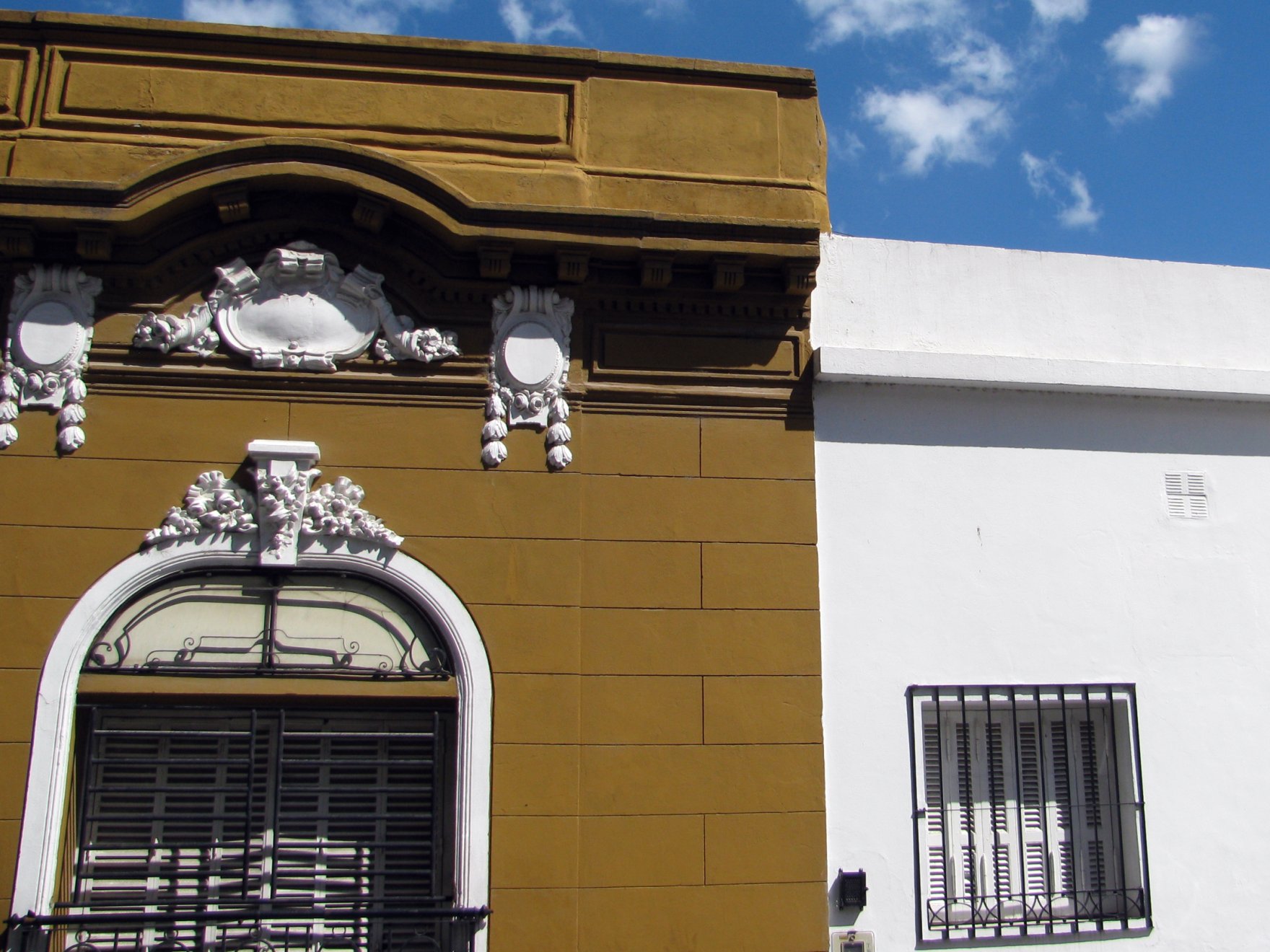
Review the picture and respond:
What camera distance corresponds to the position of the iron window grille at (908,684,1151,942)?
19.6ft

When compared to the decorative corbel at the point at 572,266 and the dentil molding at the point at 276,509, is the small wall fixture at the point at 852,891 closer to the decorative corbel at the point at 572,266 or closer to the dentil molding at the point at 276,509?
the dentil molding at the point at 276,509

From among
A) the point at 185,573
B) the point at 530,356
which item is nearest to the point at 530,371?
the point at 530,356

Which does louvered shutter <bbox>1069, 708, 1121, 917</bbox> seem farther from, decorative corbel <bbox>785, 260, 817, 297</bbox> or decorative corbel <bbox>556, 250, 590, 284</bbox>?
decorative corbel <bbox>556, 250, 590, 284</bbox>

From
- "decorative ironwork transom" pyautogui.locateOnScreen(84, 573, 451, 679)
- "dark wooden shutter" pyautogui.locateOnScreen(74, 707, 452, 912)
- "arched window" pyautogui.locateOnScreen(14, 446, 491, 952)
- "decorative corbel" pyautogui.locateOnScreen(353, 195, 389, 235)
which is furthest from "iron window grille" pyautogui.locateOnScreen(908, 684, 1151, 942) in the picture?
"decorative corbel" pyautogui.locateOnScreen(353, 195, 389, 235)

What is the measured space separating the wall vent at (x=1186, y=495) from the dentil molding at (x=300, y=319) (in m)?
4.05

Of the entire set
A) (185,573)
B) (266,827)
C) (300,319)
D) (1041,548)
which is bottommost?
(266,827)

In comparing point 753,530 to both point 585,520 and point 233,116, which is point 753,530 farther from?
point 233,116

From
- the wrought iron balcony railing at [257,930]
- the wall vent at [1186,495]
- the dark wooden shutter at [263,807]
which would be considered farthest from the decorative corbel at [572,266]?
the wall vent at [1186,495]

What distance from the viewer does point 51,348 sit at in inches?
230

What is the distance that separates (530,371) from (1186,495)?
377 cm

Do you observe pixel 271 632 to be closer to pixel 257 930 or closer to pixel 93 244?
pixel 257 930

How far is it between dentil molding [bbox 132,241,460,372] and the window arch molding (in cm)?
99

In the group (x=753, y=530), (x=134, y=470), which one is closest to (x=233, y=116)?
(x=134, y=470)

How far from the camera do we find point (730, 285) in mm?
6242
